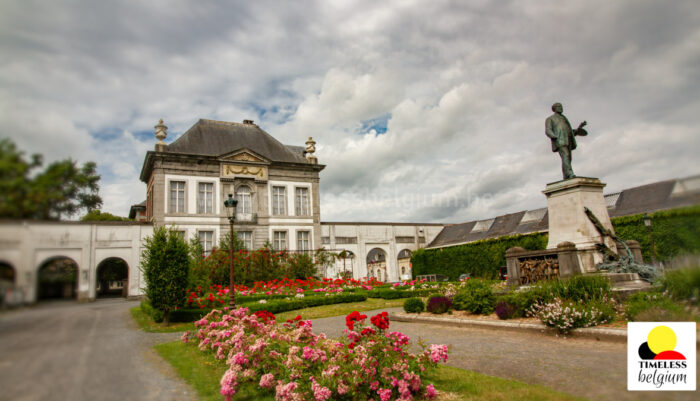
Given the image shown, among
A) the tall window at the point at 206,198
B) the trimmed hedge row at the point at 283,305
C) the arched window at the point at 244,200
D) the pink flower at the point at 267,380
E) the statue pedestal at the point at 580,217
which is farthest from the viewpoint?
the arched window at the point at 244,200

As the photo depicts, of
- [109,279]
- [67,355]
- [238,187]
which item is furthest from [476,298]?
[238,187]

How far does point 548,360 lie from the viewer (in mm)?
6070

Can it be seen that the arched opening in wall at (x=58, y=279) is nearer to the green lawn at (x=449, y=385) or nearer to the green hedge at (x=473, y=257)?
the green lawn at (x=449, y=385)

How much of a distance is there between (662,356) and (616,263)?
818cm

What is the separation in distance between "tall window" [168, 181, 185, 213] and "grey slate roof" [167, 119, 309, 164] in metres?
2.56

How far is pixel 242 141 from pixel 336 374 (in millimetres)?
29236

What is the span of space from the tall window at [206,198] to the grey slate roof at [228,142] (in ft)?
8.18

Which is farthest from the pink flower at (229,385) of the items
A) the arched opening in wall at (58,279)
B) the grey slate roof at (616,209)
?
the grey slate roof at (616,209)

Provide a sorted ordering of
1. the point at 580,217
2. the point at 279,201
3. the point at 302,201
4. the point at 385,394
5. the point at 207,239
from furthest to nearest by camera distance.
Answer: the point at 302,201
the point at 279,201
the point at 207,239
the point at 580,217
the point at 385,394

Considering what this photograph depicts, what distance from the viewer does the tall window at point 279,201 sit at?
1208 inches

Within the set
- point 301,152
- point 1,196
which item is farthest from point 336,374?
point 301,152

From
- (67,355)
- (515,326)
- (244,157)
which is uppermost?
(244,157)

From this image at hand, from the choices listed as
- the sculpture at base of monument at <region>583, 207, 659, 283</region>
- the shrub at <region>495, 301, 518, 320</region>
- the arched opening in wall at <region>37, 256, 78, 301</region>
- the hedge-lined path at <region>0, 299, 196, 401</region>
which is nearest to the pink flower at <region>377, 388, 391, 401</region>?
the hedge-lined path at <region>0, 299, 196, 401</region>

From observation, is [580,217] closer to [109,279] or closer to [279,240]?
[109,279]
